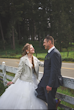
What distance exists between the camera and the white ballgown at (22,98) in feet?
9.82

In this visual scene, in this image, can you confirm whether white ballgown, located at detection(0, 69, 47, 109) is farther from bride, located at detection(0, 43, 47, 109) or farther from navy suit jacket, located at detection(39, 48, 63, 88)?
navy suit jacket, located at detection(39, 48, 63, 88)

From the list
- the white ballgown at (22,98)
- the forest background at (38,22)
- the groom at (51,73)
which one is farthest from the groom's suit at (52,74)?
the forest background at (38,22)

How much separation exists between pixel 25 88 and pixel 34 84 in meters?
0.28

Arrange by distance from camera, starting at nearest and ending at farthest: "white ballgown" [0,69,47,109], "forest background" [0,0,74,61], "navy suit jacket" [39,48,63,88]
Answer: "navy suit jacket" [39,48,63,88]
"white ballgown" [0,69,47,109]
"forest background" [0,0,74,61]

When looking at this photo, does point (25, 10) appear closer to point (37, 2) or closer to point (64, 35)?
point (37, 2)

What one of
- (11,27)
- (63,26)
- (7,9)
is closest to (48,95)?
(63,26)

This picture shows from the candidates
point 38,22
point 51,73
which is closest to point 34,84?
point 51,73

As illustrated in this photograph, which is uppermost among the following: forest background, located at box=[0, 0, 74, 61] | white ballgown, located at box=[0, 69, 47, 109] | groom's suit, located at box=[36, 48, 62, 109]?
forest background, located at box=[0, 0, 74, 61]

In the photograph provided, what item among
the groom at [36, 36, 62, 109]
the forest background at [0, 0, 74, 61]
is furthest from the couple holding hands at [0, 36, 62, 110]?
the forest background at [0, 0, 74, 61]

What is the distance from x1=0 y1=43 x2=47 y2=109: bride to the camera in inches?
119

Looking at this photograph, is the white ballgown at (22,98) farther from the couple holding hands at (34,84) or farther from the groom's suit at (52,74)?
the groom's suit at (52,74)

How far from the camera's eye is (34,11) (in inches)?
1505

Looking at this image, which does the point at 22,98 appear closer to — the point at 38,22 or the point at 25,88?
the point at 25,88

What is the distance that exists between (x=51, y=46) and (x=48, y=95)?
3.48ft
